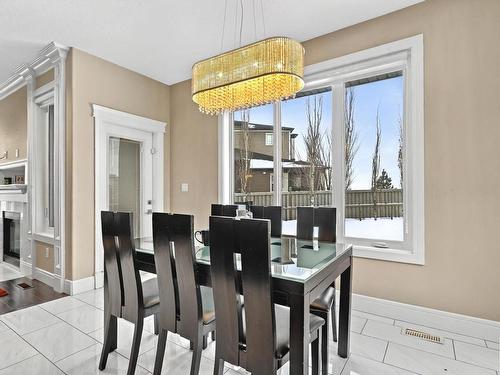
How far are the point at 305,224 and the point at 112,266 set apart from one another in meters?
1.55

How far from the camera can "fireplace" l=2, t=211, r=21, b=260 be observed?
4.42 meters

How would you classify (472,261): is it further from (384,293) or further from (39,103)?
(39,103)

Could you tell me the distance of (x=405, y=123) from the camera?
270 cm

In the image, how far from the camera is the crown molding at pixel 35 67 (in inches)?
129

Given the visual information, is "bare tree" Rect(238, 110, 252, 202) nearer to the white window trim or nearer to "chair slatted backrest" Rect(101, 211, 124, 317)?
the white window trim

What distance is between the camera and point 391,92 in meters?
2.83

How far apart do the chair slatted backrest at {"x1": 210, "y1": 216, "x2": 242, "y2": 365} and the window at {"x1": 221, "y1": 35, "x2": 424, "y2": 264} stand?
1864 mm

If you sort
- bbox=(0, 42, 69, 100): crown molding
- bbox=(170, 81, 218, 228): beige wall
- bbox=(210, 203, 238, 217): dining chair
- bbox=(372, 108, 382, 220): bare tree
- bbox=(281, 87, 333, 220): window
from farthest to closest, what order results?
1. bbox=(170, 81, 218, 228): beige wall
2. bbox=(0, 42, 69, 100): crown molding
3. bbox=(281, 87, 333, 220): window
4. bbox=(372, 108, 382, 220): bare tree
5. bbox=(210, 203, 238, 217): dining chair

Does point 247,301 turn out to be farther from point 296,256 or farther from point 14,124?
point 14,124

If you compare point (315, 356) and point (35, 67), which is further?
point (35, 67)

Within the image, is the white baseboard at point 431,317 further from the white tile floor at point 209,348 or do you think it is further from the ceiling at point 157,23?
the ceiling at point 157,23

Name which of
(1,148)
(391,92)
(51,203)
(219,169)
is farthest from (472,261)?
(1,148)

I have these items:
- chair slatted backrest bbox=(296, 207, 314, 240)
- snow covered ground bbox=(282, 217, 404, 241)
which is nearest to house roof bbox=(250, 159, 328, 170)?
A: snow covered ground bbox=(282, 217, 404, 241)

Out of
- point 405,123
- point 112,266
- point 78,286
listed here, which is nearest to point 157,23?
point 112,266
